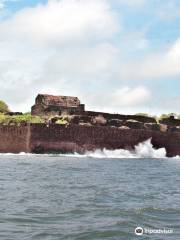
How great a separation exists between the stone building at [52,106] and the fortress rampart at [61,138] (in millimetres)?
7980

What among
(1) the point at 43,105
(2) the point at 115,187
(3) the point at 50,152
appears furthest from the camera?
(1) the point at 43,105

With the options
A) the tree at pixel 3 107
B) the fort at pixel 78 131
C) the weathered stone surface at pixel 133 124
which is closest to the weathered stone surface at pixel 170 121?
the fort at pixel 78 131

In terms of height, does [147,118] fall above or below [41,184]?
above

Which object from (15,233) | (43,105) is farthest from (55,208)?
(43,105)

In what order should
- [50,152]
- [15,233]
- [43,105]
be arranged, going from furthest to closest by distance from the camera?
[43,105], [50,152], [15,233]

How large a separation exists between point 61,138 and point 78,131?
232 centimetres

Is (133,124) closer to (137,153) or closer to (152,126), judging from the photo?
(152,126)

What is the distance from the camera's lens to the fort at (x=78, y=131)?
196ft

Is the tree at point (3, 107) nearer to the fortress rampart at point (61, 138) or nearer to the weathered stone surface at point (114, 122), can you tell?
the fortress rampart at point (61, 138)

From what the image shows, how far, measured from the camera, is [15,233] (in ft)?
43.8

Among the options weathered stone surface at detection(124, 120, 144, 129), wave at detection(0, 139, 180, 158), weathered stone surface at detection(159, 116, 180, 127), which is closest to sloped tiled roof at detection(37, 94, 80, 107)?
weathered stone surface at detection(124, 120, 144, 129)

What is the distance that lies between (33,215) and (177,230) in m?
4.17

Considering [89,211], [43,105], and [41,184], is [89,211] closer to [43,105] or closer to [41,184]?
[41,184]

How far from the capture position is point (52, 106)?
2808 inches
